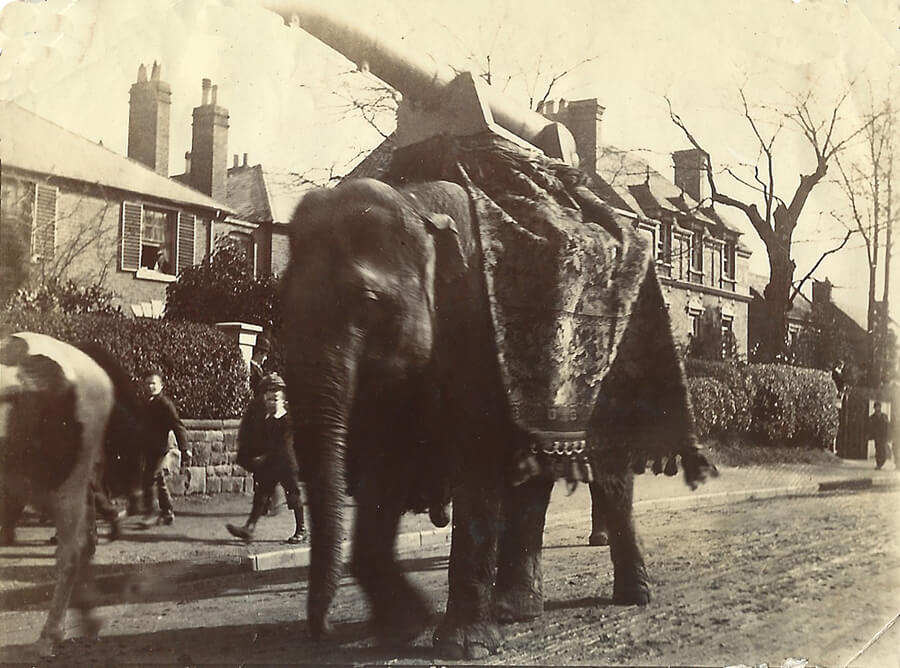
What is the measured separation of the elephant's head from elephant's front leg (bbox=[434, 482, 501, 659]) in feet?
1.95

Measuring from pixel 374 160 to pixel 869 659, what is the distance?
397 cm

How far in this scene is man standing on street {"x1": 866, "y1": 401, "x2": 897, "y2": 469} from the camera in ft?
19.6

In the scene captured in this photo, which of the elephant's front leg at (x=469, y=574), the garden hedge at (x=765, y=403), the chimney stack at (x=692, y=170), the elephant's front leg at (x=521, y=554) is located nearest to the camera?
the elephant's front leg at (x=469, y=574)

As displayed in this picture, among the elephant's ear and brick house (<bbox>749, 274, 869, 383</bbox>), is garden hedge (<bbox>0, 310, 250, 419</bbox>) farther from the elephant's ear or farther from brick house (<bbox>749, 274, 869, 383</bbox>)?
brick house (<bbox>749, 274, 869, 383</bbox>)

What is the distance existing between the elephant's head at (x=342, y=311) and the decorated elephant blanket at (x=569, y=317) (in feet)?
1.07

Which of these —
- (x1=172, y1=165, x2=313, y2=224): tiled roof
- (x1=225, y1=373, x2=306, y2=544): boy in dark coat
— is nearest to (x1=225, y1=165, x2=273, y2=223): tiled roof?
(x1=172, y1=165, x2=313, y2=224): tiled roof

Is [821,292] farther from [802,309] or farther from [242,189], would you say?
[242,189]

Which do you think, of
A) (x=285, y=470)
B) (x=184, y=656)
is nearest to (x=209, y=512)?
(x=285, y=470)

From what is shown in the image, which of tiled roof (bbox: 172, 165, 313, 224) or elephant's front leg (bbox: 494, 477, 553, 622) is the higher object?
tiled roof (bbox: 172, 165, 313, 224)

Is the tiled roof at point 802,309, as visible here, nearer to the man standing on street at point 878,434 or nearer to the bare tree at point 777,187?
the bare tree at point 777,187

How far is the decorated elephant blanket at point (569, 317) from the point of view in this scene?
438 cm

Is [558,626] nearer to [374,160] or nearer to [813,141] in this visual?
[374,160]

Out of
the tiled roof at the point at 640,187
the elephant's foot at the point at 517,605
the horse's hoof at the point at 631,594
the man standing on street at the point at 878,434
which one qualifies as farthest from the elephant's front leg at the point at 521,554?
the man standing on street at the point at 878,434

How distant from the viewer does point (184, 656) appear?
417 cm
